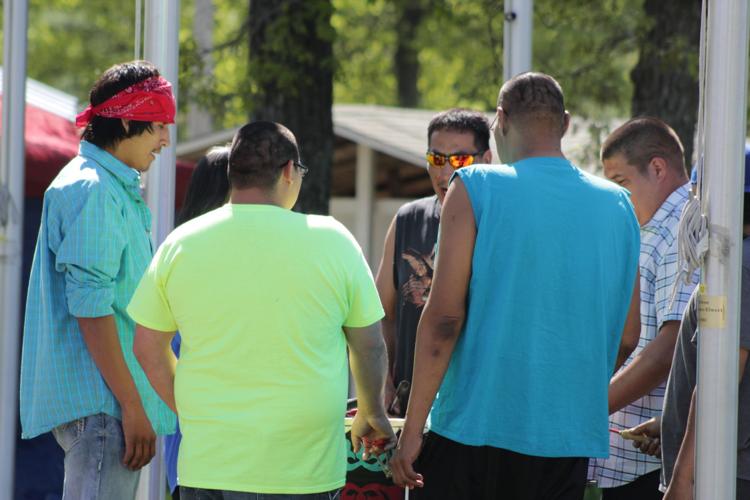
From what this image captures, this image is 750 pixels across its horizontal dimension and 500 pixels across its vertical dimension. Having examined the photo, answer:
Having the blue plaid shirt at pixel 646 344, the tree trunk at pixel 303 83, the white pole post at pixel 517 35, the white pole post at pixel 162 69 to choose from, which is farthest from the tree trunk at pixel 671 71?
the white pole post at pixel 162 69

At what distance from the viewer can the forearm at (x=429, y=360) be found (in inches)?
131

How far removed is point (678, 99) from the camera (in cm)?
916

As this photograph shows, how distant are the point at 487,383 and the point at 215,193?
1.33 m

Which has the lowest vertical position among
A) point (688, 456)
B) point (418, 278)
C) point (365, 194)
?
point (688, 456)

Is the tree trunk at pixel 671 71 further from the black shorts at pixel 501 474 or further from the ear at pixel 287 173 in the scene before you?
the ear at pixel 287 173

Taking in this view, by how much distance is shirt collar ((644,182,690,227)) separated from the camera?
4164 mm

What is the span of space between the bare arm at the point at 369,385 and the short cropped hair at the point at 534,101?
80cm

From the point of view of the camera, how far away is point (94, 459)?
3.46m

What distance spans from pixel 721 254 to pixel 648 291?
3.09 feet

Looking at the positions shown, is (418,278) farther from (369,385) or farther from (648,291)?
(369,385)

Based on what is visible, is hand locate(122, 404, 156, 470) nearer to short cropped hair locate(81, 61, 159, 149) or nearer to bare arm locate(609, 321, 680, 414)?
short cropped hair locate(81, 61, 159, 149)

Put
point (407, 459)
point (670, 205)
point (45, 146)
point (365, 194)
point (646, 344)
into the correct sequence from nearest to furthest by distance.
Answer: point (407, 459) → point (646, 344) → point (670, 205) → point (45, 146) → point (365, 194)

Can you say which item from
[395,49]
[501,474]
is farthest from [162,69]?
[395,49]

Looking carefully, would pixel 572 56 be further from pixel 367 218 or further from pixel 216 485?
pixel 216 485
